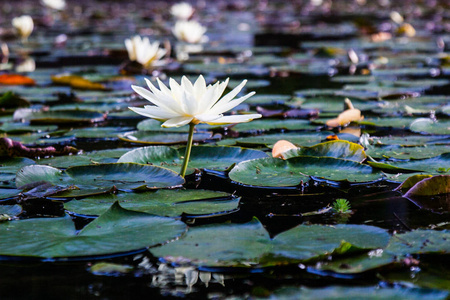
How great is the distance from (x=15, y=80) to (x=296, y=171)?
2.68 metres

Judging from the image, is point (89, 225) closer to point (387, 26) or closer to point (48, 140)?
point (48, 140)

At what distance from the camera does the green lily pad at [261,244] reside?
1.10 metres

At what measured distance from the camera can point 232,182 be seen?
1.72m

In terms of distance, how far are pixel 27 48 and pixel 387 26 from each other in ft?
17.1

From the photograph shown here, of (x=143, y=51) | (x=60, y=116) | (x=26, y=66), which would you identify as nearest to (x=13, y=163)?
(x=60, y=116)

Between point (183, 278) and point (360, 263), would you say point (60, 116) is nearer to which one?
point (183, 278)

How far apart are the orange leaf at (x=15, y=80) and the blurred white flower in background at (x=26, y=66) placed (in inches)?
26.9

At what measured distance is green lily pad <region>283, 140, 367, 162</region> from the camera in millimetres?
1863

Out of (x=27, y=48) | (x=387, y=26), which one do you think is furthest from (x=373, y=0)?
(x=27, y=48)

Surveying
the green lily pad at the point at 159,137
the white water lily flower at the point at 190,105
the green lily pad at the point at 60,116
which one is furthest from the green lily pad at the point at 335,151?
the green lily pad at the point at 60,116

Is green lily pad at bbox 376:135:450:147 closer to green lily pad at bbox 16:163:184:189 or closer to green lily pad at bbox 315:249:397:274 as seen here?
green lily pad at bbox 16:163:184:189

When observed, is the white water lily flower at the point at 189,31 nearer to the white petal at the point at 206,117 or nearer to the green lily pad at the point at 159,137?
the green lily pad at the point at 159,137

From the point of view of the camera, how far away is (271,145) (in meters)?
2.10

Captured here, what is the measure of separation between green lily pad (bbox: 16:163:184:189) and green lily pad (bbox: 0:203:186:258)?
0.85 ft
